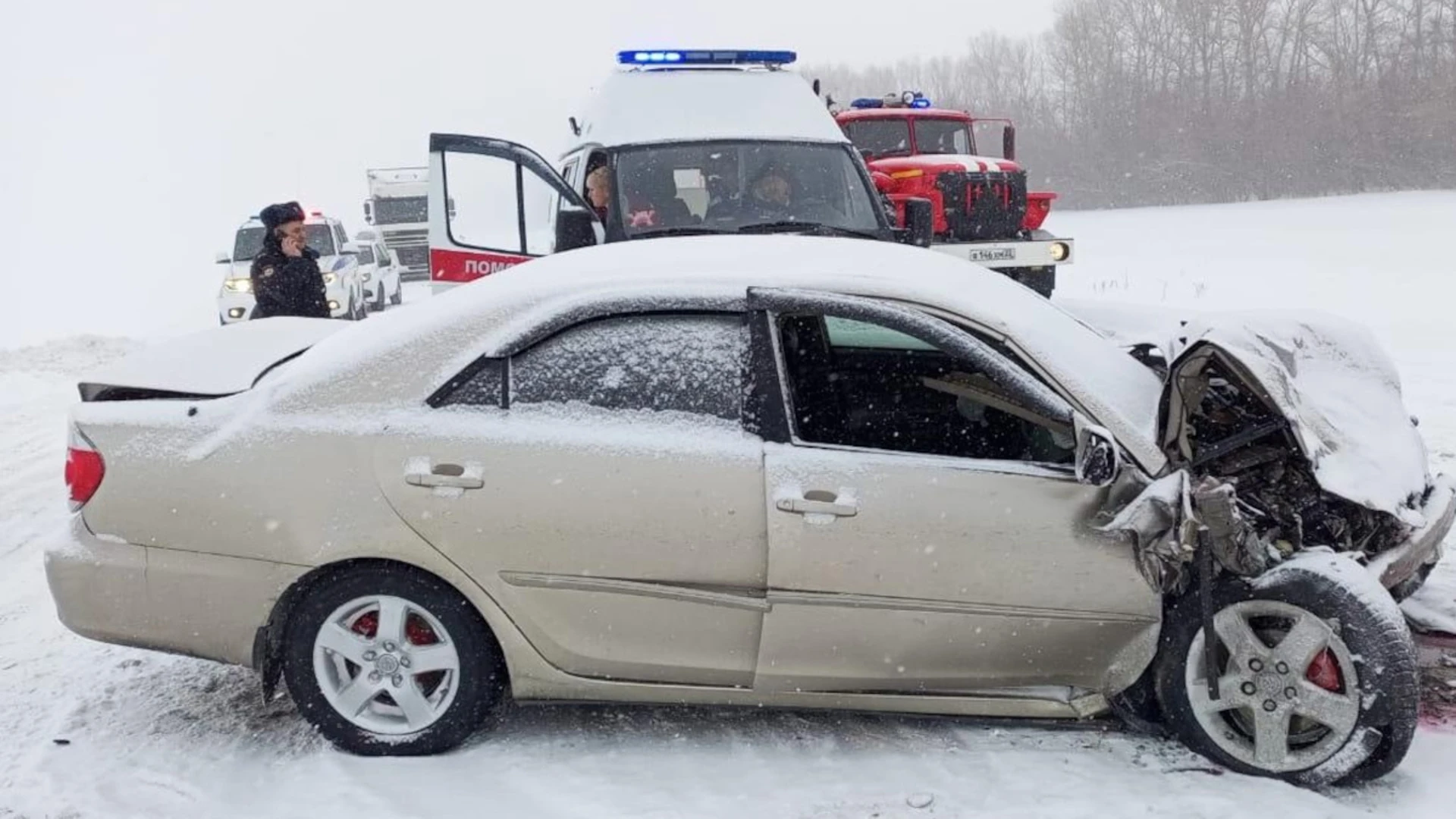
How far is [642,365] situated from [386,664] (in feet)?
3.99

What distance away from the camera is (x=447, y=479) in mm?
3498

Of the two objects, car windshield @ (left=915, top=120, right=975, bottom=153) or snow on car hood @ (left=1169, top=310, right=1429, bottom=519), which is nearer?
snow on car hood @ (left=1169, top=310, right=1429, bottom=519)

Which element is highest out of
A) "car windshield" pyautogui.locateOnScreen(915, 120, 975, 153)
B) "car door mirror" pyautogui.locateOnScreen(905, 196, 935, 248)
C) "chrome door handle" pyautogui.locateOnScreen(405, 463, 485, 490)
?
"car windshield" pyautogui.locateOnScreen(915, 120, 975, 153)

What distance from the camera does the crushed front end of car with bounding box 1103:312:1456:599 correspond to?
3.34 metres

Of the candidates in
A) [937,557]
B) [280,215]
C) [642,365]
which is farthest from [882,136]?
[937,557]

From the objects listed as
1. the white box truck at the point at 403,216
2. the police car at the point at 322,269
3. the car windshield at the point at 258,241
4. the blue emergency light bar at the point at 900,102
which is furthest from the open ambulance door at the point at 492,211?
the white box truck at the point at 403,216

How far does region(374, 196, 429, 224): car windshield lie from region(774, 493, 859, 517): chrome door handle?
Answer: 1150 inches

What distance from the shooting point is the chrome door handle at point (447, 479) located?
11.5 feet

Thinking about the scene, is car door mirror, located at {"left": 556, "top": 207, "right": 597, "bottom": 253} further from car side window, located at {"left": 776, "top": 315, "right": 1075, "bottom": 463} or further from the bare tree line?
the bare tree line

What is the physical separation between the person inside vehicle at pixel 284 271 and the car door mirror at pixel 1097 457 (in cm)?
443

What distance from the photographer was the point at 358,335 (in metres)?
3.91

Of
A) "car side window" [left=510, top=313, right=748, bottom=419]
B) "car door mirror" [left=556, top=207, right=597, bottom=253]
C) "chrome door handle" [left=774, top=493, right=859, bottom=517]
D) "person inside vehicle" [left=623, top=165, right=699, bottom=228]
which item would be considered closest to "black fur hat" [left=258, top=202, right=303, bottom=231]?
"car door mirror" [left=556, top=207, right=597, bottom=253]

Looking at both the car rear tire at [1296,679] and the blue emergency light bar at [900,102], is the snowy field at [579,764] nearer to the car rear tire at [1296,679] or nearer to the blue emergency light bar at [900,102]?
the car rear tire at [1296,679]

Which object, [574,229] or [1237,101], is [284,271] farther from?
[1237,101]
